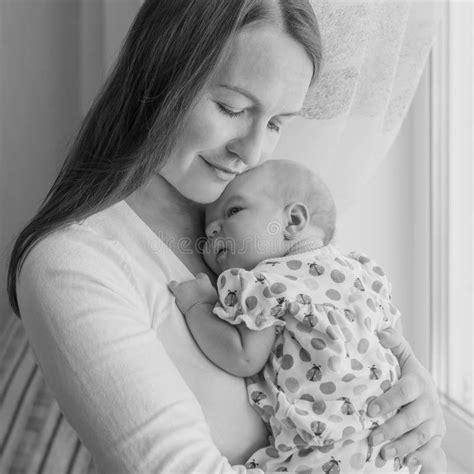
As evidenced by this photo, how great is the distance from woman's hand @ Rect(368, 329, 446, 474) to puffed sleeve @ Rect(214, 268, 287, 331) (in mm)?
215

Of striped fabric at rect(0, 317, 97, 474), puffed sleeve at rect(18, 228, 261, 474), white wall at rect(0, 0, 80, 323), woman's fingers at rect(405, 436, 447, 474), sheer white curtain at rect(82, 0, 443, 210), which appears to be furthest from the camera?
white wall at rect(0, 0, 80, 323)

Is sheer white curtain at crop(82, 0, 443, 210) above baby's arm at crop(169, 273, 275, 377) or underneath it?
above

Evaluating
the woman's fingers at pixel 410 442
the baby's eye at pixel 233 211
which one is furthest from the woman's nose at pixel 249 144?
the woman's fingers at pixel 410 442

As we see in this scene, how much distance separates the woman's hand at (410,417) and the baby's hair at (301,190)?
0.78ft

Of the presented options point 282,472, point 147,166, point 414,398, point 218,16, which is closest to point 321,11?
point 218,16

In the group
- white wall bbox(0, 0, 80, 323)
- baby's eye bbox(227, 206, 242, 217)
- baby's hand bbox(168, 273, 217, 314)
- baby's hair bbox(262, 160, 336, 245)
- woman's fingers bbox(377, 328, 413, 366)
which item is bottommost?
white wall bbox(0, 0, 80, 323)

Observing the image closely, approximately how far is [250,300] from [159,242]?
0.19 meters

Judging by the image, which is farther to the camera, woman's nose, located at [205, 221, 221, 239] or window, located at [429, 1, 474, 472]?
window, located at [429, 1, 474, 472]

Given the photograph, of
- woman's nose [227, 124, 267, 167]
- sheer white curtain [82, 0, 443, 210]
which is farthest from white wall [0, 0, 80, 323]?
Result: woman's nose [227, 124, 267, 167]

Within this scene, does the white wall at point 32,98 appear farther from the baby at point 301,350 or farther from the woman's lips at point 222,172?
the baby at point 301,350

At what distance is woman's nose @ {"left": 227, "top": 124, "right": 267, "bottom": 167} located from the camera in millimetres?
1108

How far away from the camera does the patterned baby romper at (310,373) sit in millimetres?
1043

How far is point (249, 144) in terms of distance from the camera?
1110 millimetres

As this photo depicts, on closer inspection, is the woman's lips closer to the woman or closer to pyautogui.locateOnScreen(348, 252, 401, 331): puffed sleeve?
the woman
